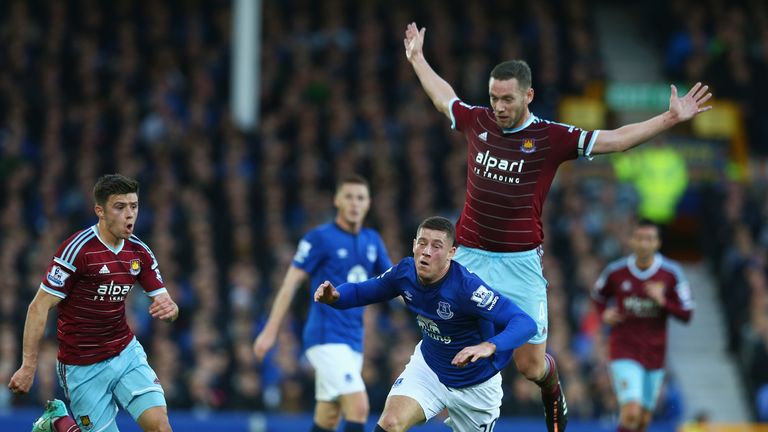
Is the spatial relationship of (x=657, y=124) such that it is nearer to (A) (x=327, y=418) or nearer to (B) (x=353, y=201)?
(B) (x=353, y=201)

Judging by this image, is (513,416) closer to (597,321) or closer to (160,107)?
(597,321)

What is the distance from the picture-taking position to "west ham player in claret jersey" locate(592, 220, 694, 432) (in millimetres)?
10562

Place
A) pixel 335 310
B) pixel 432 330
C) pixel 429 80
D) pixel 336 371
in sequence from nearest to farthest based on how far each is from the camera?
pixel 432 330
pixel 429 80
pixel 336 371
pixel 335 310

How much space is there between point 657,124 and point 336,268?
3.13 meters

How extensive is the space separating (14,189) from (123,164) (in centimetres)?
156

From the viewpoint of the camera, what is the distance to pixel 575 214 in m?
16.9

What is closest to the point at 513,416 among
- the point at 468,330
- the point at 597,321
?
the point at 597,321

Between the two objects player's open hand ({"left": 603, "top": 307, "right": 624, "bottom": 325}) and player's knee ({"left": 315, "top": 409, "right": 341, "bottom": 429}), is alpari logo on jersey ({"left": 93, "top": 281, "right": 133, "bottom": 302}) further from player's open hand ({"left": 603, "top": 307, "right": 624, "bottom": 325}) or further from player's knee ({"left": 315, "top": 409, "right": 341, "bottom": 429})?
player's open hand ({"left": 603, "top": 307, "right": 624, "bottom": 325})

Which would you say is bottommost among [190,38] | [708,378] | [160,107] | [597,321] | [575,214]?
[708,378]

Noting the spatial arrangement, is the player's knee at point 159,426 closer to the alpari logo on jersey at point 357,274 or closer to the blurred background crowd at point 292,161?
the alpari logo on jersey at point 357,274

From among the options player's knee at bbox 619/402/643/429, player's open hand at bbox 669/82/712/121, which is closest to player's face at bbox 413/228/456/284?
player's open hand at bbox 669/82/712/121

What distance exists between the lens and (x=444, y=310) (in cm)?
742

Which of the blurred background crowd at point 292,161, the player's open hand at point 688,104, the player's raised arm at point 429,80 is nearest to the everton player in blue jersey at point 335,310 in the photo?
the player's raised arm at point 429,80

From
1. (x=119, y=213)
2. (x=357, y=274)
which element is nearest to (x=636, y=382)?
(x=357, y=274)
